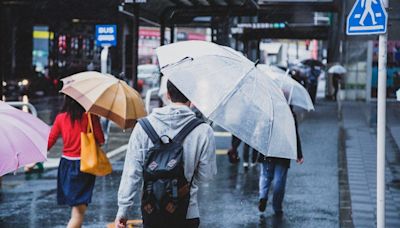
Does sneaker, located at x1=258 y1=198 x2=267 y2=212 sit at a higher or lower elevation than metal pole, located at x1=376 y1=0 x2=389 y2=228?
lower

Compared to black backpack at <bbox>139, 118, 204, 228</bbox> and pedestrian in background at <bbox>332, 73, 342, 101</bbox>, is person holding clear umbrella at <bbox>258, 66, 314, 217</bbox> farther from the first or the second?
pedestrian in background at <bbox>332, 73, 342, 101</bbox>

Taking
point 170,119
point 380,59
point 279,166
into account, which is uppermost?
point 380,59

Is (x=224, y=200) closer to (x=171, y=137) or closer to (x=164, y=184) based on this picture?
(x=171, y=137)

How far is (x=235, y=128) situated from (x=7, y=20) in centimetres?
3800

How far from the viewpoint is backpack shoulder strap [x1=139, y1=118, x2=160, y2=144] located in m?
4.04

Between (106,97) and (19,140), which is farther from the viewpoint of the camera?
(106,97)

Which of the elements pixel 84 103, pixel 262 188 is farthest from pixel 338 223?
pixel 84 103

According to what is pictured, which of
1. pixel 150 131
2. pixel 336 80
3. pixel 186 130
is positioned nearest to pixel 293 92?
pixel 186 130

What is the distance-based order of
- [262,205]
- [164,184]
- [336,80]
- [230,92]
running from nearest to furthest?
1. [164,184]
2. [230,92]
3. [262,205]
4. [336,80]

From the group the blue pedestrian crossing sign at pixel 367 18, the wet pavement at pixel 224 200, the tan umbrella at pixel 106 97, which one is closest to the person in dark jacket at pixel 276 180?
the wet pavement at pixel 224 200

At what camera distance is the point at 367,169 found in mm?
11625

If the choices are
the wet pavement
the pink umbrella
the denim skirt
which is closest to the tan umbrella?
the denim skirt

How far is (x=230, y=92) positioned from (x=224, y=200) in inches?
178

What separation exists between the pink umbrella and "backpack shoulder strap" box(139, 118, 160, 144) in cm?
76
